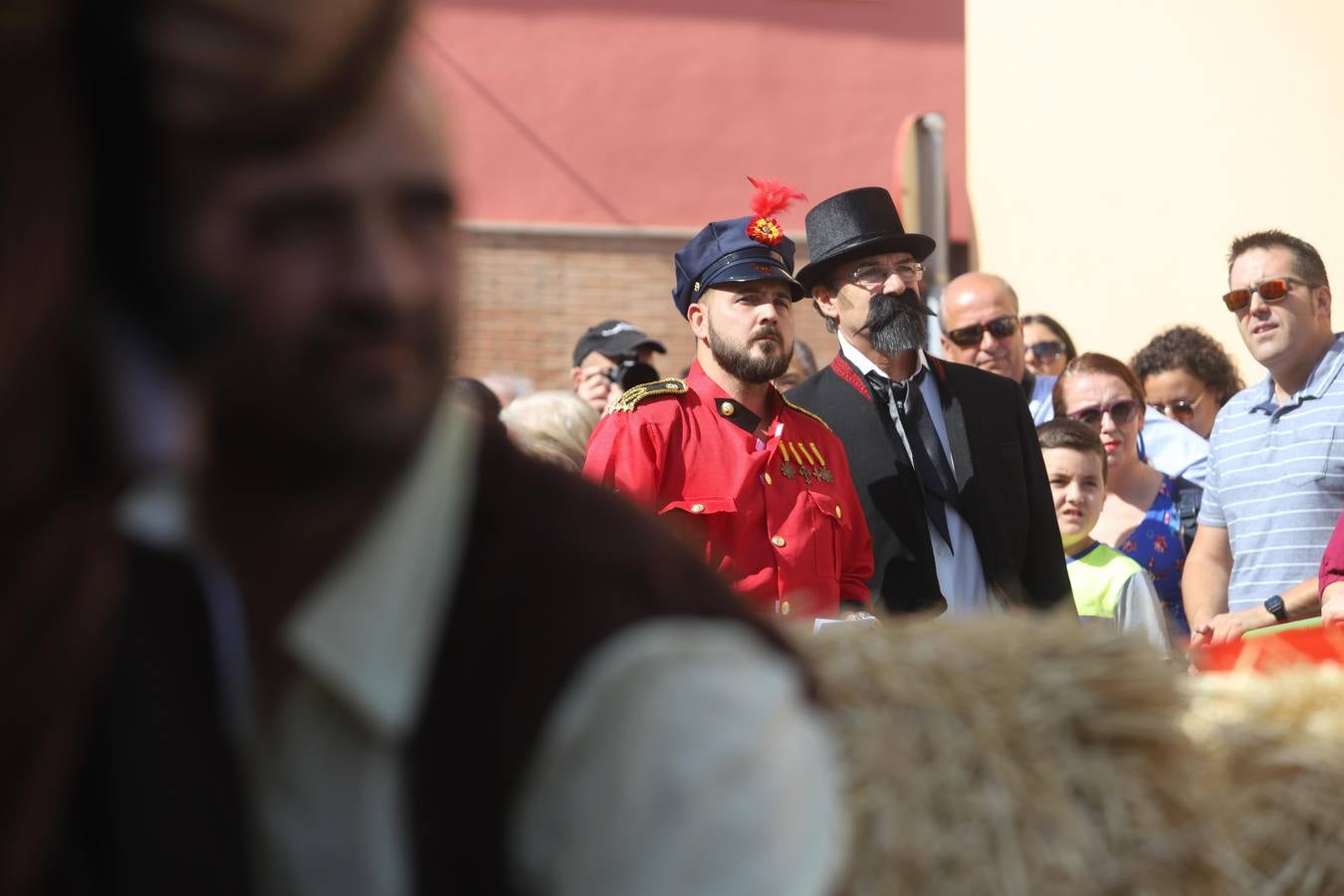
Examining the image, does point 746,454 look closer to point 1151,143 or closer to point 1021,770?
point 1021,770

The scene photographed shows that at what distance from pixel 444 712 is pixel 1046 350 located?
6.07 metres

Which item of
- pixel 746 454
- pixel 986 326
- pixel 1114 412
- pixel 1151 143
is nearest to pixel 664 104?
pixel 1151 143

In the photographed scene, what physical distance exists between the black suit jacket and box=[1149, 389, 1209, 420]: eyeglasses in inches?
73.7

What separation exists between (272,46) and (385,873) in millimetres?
502

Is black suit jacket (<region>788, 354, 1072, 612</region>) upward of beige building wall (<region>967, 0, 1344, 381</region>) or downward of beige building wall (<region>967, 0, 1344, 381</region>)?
downward

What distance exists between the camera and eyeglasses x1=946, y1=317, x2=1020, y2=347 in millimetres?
5785

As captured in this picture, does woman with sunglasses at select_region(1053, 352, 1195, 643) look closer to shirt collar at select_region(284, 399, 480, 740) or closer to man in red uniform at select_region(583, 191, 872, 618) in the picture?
man in red uniform at select_region(583, 191, 872, 618)

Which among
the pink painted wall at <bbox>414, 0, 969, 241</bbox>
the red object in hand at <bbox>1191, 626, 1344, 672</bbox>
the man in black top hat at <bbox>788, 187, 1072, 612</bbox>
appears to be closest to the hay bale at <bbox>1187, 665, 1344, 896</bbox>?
the red object in hand at <bbox>1191, 626, 1344, 672</bbox>

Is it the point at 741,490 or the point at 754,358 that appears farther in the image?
the point at 754,358

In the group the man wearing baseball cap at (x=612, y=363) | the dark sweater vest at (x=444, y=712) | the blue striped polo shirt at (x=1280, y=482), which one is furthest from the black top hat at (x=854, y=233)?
the dark sweater vest at (x=444, y=712)

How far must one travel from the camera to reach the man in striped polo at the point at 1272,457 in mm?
4566

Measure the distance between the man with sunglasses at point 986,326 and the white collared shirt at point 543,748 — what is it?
4814mm

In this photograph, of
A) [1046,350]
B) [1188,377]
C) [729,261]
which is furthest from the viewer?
[1046,350]

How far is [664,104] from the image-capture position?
47.5ft
